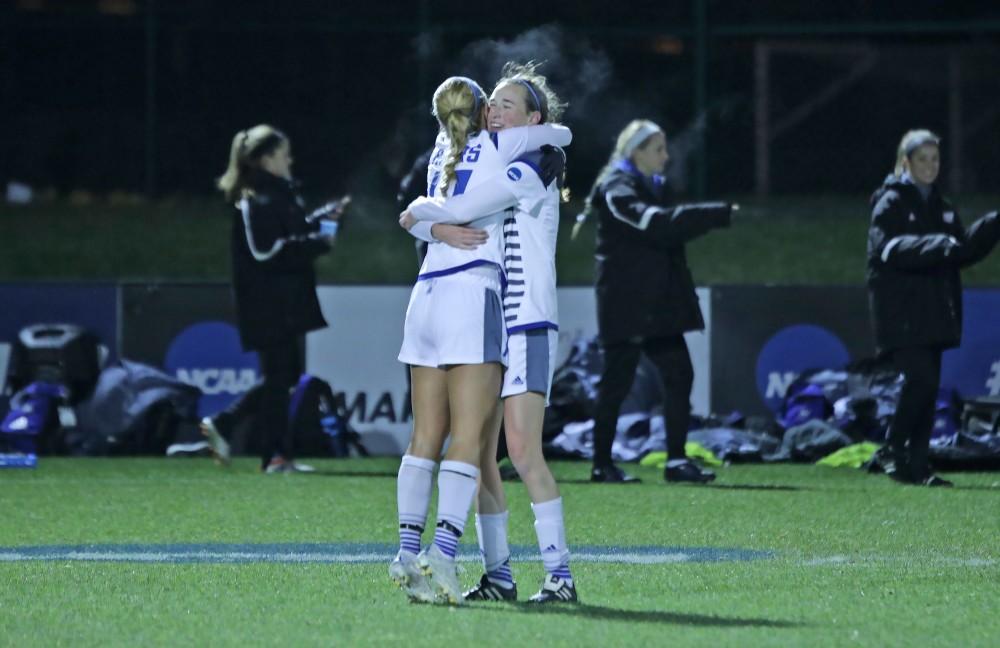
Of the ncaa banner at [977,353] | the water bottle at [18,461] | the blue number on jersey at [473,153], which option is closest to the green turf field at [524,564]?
the water bottle at [18,461]

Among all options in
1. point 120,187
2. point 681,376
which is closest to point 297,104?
point 120,187

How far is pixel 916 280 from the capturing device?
443 inches

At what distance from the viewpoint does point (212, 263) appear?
18.8m

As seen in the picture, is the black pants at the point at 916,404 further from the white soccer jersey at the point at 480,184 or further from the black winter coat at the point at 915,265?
the white soccer jersey at the point at 480,184

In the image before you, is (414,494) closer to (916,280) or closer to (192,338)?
(916,280)

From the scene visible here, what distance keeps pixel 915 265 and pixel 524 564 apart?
4.08 meters

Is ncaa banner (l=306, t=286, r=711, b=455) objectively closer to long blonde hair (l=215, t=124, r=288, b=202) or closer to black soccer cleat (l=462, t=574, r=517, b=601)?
long blonde hair (l=215, t=124, r=288, b=202)

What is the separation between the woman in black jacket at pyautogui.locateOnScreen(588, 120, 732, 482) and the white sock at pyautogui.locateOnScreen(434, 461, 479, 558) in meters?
4.93

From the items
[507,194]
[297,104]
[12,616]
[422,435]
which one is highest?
[297,104]

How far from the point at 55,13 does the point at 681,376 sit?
1076cm

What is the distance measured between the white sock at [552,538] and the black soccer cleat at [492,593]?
166mm

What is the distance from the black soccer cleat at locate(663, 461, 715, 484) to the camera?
38.1 feet

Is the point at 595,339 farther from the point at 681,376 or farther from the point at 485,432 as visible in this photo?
the point at 485,432

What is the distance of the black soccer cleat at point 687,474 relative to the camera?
38.1 ft
